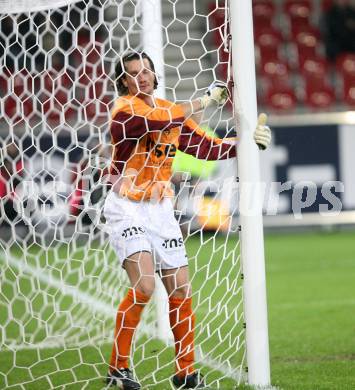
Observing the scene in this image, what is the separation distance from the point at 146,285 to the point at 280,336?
1918 millimetres

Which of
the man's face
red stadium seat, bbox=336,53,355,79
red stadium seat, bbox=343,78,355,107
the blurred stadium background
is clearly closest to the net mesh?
the blurred stadium background

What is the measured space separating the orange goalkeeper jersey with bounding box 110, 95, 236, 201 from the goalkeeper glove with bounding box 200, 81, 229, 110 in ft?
0.43

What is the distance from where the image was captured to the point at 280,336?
19.6 feet

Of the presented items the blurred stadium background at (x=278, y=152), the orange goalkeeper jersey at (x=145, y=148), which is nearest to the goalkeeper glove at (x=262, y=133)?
the orange goalkeeper jersey at (x=145, y=148)

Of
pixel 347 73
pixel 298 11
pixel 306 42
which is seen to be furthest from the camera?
pixel 298 11

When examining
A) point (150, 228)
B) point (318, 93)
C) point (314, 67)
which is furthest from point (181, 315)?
point (314, 67)

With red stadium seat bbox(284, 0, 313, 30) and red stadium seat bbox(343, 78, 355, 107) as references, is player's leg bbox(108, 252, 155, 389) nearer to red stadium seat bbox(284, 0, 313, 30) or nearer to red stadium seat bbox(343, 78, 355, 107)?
red stadium seat bbox(343, 78, 355, 107)

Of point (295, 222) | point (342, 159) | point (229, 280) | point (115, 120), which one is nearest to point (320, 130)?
point (342, 159)

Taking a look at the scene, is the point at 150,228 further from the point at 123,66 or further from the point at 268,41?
the point at 268,41

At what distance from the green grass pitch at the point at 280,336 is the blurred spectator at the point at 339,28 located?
6.08m

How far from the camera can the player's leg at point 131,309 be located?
4312mm

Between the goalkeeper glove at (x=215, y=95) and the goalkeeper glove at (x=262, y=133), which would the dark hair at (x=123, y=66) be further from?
the goalkeeper glove at (x=262, y=133)

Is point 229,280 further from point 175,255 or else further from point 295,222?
point 295,222

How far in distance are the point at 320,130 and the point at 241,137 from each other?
965 cm
